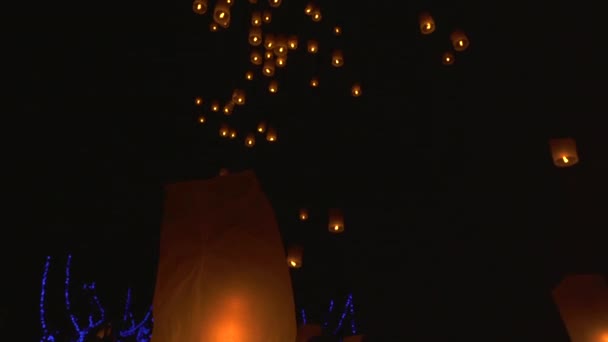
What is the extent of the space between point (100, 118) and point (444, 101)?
4.15m

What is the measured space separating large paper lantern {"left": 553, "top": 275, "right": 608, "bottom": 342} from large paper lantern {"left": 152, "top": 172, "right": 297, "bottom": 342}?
1.39 m

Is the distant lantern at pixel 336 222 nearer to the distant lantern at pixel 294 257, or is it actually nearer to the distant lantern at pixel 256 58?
the distant lantern at pixel 294 257

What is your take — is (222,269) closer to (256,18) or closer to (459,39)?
(256,18)

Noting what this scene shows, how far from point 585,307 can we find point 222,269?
1.58 m

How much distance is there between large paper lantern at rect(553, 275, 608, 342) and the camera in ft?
7.06

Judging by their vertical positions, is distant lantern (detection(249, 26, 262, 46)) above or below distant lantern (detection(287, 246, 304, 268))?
above

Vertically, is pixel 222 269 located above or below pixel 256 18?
below

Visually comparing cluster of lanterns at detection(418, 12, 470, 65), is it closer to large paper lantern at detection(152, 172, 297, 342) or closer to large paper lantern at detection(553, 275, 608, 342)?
large paper lantern at detection(553, 275, 608, 342)

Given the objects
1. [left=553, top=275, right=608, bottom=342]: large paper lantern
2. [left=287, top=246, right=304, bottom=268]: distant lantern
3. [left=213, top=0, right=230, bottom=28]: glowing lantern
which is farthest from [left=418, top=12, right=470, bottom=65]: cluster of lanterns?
[left=553, top=275, right=608, bottom=342]: large paper lantern

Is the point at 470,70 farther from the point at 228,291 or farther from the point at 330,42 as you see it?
the point at 228,291

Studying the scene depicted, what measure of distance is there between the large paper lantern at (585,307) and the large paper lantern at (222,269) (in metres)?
1.39

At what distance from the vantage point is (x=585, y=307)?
2209 millimetres

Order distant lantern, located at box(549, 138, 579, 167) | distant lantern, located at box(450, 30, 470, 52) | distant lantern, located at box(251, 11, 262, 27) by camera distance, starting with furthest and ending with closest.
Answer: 1. distant lantern, located at box(549, 138, 579, 167)
2. distant lantern, located at box(450, 30, 470, 52)
3. distant lantern, located at box(251, 11, 262, 27)

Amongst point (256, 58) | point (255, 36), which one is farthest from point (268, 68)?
point (255, 36)
